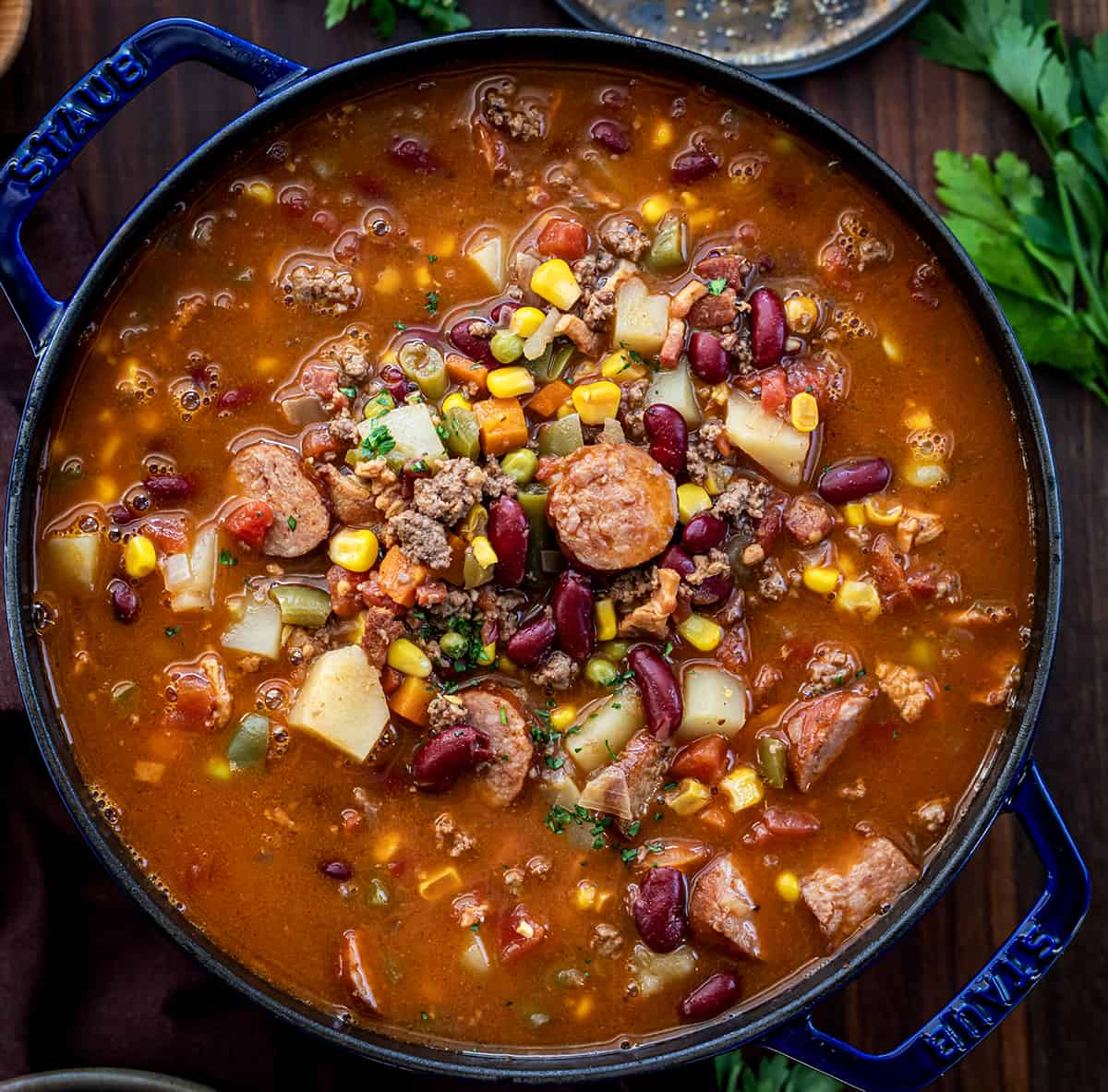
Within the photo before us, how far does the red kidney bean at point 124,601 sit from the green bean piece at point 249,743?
468 mm

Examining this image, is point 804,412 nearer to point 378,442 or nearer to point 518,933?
point 378,442

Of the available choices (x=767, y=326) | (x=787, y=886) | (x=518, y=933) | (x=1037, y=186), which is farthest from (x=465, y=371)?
(x=1037, y=186)

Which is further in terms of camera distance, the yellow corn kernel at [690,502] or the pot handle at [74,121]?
the yellow corn kernel at [690,502]

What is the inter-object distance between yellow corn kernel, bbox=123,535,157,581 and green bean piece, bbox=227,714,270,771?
0.54 meters

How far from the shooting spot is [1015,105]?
4469mm

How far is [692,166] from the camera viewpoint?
372 cm

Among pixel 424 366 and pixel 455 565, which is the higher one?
pixel 424 366

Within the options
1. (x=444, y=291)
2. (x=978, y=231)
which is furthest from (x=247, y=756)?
(x=978, y=231)

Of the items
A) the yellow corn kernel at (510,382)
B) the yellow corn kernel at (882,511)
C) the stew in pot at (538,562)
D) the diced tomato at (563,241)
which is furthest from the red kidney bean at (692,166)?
the yellow corn kernel at (882,511)

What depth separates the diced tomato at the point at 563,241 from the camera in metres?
3.67

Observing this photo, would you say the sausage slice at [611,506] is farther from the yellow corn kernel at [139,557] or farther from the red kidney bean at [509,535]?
the yellow corn kernel at [139,557]

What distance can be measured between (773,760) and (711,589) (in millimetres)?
568

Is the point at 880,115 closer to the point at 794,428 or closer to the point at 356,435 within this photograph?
the point at 794,428

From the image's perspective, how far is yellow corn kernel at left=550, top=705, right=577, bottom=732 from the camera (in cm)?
368
